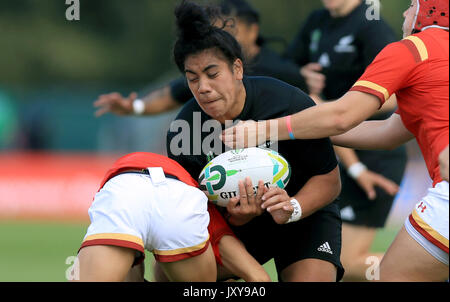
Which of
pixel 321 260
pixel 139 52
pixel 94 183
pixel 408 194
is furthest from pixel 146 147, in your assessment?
pixel 321 260

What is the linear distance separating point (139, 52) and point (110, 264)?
2683 cm

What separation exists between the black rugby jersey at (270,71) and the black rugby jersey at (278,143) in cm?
183

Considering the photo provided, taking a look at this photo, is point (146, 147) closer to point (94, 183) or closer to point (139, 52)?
point (94, 183)

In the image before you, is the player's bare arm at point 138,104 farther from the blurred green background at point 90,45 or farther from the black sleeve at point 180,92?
the blurred green background at point 90,45

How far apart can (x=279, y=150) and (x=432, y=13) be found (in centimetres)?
126

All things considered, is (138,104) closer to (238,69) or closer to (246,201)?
(238,69)

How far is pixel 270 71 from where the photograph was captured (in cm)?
677

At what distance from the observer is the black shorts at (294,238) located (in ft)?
16.1

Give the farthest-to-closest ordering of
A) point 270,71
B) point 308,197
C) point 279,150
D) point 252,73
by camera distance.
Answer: point 270,71 → point 252,73 → point 279,150 → point 308,197

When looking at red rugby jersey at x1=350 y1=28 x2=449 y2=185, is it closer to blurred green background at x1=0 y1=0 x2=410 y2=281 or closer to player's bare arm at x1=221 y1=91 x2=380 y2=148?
player's bare arm at x1=221 y1=91 x2=380 y2=148

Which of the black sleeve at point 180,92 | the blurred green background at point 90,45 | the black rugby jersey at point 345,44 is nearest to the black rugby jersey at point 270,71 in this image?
the black sleeve at point 180,92

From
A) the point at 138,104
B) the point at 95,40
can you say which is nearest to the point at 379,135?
the point at 138,104

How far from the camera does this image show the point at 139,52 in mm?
30062

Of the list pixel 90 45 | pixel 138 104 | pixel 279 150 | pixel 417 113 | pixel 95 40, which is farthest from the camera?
pixel 95 40
